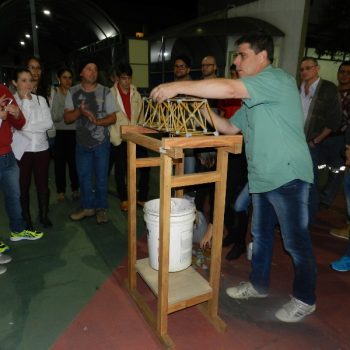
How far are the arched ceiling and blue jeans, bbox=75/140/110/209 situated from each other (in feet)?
18.6

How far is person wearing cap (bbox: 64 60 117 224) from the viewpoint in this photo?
332cm

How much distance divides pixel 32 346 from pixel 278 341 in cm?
154

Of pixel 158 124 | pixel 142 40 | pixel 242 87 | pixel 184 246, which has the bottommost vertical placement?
pixel 184 246

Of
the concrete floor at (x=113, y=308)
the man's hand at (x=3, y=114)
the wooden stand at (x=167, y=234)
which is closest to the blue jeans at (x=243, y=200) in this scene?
the concrete floor at (x=113, y=308)

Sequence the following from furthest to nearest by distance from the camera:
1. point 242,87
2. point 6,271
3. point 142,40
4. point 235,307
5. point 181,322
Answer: point 142,40, point 6,271, point 235,307, point 181,322, point 242,87

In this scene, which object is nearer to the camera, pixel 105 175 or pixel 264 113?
pixel 264 113

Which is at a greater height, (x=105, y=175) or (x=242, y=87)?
(x=242, y=87)

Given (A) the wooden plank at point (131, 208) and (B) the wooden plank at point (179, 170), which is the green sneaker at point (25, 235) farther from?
(B) the wooden plank at point (179, 170)

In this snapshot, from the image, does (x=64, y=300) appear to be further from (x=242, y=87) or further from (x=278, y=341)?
(x=242, y=87)

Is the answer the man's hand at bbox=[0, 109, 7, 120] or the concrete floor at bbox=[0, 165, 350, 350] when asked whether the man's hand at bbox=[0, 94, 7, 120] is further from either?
the concrete floor at bbox=[0, 165, 350, 350]

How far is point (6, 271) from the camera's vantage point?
8.69 ft

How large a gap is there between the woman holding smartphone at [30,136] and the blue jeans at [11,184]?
0.71 feet

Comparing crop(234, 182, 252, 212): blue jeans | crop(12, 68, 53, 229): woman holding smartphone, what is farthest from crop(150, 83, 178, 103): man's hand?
crop(12, 68, 53, 229): woman holding smartphone

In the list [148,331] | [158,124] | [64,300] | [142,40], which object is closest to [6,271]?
[64,300]
